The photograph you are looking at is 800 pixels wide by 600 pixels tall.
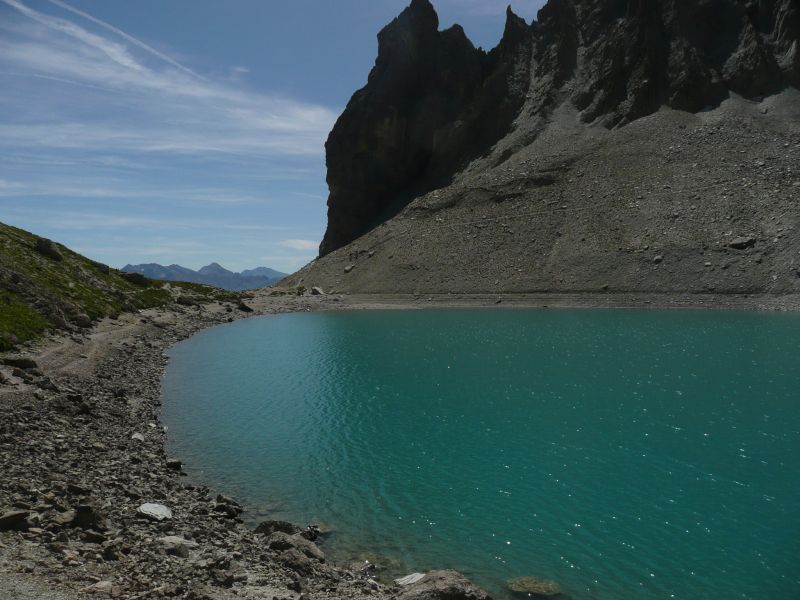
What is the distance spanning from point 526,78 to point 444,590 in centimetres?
14790

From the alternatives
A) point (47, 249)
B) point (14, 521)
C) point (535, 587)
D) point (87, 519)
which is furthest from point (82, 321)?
point (535, 587)

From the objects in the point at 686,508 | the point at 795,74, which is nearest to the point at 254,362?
the point at 686,508

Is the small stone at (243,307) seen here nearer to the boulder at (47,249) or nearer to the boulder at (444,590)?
the boulder at (47,249)

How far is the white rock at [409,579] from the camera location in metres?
14.2

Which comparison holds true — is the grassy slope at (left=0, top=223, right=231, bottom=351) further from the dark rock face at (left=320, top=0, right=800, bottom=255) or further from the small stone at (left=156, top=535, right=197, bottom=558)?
the dark rock face at (left=320, top=0, right=800, bottom=255)

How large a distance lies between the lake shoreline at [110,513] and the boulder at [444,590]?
954mm

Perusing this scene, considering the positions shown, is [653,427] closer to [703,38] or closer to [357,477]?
[357,477]

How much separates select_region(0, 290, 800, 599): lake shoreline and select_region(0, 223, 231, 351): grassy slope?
3.70 m

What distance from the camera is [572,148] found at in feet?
383

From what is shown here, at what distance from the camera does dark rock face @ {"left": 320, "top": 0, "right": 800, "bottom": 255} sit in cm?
11775

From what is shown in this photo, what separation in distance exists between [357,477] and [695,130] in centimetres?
10712

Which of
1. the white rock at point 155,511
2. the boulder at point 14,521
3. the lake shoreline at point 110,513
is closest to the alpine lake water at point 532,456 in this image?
the lake shoreline at point 110,513

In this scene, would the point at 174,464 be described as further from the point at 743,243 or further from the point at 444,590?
the point at 743,243

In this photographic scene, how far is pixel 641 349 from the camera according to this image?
162ft
